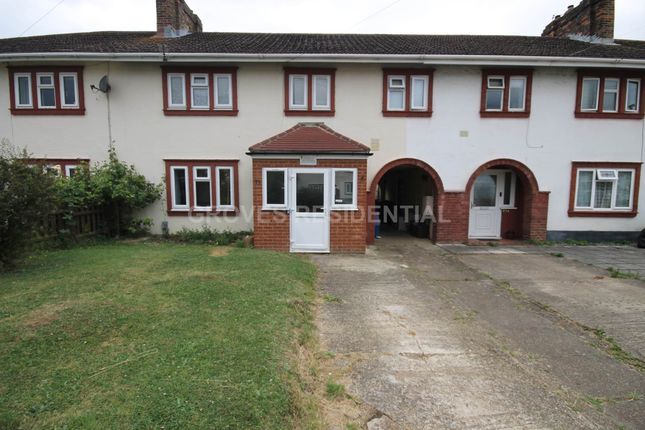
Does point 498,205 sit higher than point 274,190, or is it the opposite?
point 274,190

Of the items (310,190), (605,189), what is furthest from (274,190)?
(605,189)

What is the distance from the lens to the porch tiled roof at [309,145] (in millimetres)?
8711

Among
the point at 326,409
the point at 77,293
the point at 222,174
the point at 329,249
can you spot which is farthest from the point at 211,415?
the point at 222,174

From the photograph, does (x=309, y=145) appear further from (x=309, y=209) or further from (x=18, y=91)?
(x=18, y=91)

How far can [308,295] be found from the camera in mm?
5523

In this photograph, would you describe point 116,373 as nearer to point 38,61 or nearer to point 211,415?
point 211,415

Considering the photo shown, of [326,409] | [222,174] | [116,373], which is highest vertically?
[222,174]

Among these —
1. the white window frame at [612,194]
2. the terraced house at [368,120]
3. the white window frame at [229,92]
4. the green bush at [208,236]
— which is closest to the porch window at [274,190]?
the green bush at [208,236]

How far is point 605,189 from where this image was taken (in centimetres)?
1127

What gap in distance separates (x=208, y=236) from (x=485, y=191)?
9400mm

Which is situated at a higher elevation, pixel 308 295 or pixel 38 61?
pixel 38 61

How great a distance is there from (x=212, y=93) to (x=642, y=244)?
14.4m

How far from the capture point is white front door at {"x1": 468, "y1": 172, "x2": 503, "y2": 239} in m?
11.8

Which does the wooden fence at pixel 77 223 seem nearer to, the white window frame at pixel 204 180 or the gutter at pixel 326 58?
the white window frame at pixel 204 180
